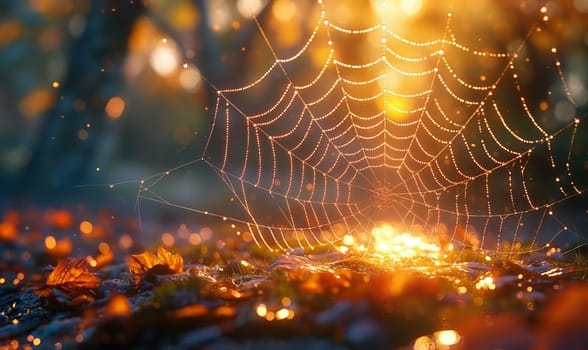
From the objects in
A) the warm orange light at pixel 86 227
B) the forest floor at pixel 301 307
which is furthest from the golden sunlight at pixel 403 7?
the forest floor at pixel 301 307

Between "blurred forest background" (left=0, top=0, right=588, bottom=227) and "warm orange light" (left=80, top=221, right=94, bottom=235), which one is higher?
"blurred forest background" (left=0, top=0, right=588, bottom=227)

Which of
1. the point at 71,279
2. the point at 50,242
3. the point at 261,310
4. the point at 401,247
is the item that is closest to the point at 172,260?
the point at 71,279

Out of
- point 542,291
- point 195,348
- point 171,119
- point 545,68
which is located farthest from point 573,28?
point 171,119

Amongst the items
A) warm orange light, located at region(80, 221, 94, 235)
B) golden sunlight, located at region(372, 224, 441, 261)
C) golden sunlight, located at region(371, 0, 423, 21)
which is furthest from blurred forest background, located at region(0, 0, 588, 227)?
golden sunlight, located at region(372, 224, 441, 261)

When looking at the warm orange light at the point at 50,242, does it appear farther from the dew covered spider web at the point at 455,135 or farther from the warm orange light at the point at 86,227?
the dew covered spider web at the point at 455,135

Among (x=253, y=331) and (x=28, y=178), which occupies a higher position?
(x=28, y=178)

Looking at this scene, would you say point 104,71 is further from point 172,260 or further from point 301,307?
point 301,307

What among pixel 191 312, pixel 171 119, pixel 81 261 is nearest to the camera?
pixel 191 312

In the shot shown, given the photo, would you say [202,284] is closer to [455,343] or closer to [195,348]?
[195,348]

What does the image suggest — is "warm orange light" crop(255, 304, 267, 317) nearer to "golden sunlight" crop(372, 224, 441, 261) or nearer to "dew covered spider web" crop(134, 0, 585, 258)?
"golden sunlight" crop(372, 224, 441, 261)
